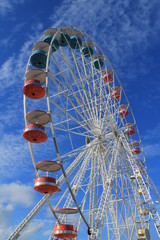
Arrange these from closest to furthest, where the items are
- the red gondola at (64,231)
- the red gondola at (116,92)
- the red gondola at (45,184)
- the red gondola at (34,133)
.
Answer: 1. the red gondola at (45,184)
2. the red gondola at (64,231)
3. the red gondola at (34,133)
4. the red gondola at (116,92)

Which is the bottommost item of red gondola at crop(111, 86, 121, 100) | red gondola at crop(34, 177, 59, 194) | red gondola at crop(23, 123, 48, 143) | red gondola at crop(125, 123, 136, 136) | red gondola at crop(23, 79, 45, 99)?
red gondola at crop(34, 177, 59, 194)

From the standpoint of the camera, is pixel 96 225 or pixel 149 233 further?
pixel 149 233

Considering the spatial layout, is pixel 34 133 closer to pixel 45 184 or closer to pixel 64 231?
pixel 45 184

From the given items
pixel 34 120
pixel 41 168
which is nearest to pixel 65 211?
pixel 41 168

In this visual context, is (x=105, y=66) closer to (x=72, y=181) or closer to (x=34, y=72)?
(x=34, y=72)

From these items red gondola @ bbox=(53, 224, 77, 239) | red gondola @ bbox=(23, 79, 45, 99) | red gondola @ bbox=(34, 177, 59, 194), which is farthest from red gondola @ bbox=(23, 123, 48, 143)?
red gondola @ bbox=(53, 224, 77, 239)

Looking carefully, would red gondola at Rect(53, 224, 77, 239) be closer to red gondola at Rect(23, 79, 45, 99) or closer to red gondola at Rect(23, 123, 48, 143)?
red gondola at Rect(23, 123, 48, 143)

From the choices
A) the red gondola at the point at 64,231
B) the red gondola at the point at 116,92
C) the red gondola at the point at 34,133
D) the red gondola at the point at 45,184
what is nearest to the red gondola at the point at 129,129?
the red gondola at the point at 116,92

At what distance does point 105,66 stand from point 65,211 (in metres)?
11.8

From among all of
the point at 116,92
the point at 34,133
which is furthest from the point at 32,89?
the point at 116,92

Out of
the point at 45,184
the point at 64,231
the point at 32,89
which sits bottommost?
the point at 64,231

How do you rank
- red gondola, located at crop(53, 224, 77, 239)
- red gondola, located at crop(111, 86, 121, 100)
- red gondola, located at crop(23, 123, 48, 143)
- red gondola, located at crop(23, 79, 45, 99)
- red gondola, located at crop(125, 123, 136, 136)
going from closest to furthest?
red gondola, located at crop(53, 224, 77, 239) < red gondola, located at crop(23, 123, 48, 143) < red gondola, located at crop(23, 79, 45, 99) < red gondola, located at crop(125, 123, 136, 136) < red gondola, located at crop(111, 86, 121, 100)

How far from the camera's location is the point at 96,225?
1156 centimetres

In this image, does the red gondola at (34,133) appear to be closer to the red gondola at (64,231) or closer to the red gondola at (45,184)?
the red gondola at (45,184)
